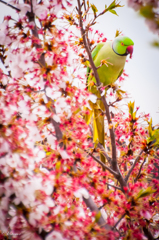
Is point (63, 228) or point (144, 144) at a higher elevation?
point (144, 144)

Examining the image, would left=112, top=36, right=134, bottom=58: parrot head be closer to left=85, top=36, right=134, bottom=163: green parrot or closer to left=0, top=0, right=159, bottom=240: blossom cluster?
left=85, top=36, right=134, bottom=163: green parrot

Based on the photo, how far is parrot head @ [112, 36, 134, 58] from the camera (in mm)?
1401

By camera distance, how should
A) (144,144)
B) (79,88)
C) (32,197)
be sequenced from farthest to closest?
(144,144) < (79,88) < (32,197)

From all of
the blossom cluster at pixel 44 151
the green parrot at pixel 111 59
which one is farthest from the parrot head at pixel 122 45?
the blossom cluster at pixel 44 151

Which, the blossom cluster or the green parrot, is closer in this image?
the blossom cluster

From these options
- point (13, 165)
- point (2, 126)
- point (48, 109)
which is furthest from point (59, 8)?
point (13, 165)

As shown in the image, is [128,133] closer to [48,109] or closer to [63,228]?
[48,109]

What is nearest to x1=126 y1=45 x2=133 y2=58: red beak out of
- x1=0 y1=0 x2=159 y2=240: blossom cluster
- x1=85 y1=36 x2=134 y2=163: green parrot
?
x1=85 y1=36 x2=134 y2=163: green parrot

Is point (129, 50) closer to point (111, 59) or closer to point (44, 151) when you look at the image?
point (111, 59)

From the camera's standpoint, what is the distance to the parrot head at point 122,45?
4.60ft

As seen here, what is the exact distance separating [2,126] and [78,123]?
30 cm

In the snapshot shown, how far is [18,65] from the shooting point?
2.29 ft

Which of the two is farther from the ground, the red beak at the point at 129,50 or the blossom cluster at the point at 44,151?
the red beak at the point at 129,50

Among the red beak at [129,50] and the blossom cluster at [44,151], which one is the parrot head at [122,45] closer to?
the red beak at [129,50]
